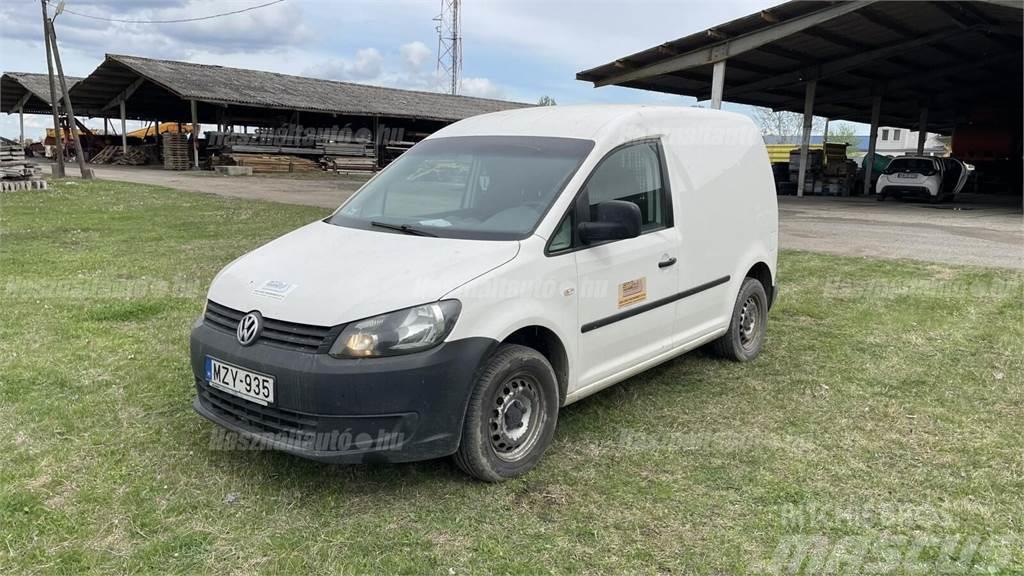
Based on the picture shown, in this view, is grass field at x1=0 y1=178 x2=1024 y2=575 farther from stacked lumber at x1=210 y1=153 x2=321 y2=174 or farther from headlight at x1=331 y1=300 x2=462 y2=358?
stacked lumber at x1=210 y1=153 x2=321 y2=174

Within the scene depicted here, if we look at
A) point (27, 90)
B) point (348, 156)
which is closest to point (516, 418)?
point (348, 156)

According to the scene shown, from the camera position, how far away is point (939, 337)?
6129mm

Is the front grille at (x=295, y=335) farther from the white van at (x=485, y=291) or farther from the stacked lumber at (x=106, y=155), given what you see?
the stacked lumber at (x=106, y=155)

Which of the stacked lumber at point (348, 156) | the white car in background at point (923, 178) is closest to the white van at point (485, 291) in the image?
the white car in background at point (923, 178)

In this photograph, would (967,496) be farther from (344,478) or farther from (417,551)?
(344,478)

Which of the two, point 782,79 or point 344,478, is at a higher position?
point 782,79

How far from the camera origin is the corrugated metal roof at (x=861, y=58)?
1808 centimetres

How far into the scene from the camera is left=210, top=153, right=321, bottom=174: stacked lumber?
30594mm

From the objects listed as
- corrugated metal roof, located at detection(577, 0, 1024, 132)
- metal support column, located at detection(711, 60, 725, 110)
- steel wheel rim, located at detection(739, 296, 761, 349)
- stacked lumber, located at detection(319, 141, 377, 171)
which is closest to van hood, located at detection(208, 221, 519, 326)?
steel wheel rim, located at detection(739, 296, 761, 349)

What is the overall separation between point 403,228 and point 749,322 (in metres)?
2.96

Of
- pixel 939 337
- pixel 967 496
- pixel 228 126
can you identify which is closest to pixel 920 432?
pixel 967 496

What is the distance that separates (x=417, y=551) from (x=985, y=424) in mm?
3470

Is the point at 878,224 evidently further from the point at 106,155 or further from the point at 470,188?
the point at 106,155

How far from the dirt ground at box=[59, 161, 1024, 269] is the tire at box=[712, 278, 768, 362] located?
20.0ft
